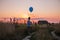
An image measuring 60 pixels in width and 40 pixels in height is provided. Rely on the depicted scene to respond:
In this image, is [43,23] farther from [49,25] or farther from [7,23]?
[7,23]

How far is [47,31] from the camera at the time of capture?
324 inches

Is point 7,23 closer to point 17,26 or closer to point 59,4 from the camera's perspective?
point 17,26

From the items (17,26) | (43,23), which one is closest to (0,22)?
(17,26)

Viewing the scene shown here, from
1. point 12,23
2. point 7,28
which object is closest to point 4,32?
point 7,28

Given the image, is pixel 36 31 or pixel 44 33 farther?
pixel 36 31

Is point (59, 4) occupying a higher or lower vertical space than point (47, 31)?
higher

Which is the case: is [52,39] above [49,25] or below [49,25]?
below

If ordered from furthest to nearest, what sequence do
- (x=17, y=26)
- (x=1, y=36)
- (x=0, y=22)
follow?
(x=17, y=26), (x=0, y=22), (x=1, y=36)

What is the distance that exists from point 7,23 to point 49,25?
171cm

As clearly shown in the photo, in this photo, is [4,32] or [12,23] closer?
[4,32]

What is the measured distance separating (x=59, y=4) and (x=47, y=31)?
1269 mm

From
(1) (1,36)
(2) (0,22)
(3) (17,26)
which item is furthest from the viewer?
(3) (17,26)

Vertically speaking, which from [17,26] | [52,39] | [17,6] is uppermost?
[17,6]

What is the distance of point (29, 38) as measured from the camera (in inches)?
300
